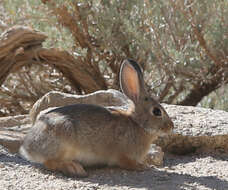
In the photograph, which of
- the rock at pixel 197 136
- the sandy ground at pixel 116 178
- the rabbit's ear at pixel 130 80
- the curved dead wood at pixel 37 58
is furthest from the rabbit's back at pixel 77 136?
the curved dead wood at pixel 37 58

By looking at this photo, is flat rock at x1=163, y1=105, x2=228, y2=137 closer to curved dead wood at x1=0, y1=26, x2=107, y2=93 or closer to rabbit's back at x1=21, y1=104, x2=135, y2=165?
rabbit's back at x1=21, y1=104, x2=135, y2=165

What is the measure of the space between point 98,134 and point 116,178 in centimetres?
41

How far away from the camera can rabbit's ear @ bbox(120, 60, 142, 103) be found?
396cm

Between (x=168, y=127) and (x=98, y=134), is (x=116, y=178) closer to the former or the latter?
(x=98, y=134)

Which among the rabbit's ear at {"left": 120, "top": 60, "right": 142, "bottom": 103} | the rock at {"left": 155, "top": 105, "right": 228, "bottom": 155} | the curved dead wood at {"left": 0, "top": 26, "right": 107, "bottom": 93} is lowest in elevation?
the rock at {"left": 155, "top": 105, "right": 228, "bottom": 155}

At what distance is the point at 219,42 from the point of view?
22.1ft

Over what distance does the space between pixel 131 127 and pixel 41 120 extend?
790 mm

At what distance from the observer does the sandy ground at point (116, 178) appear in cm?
335

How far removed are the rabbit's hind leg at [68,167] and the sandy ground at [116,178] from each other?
5cm

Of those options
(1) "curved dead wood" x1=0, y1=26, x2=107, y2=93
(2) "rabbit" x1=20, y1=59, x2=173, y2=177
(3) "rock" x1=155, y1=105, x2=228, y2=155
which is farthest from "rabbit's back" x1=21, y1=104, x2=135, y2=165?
(1) "curved dead wood" x1=0, y1=26, x2=107, y2=93

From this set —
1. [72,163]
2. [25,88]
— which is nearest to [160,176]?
[72,163]

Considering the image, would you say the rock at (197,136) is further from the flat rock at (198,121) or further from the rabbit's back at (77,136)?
the rabbit's back at (77,136)

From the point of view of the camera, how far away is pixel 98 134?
3.77m

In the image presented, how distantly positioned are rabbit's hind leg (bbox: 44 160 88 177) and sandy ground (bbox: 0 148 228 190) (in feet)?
0.17
